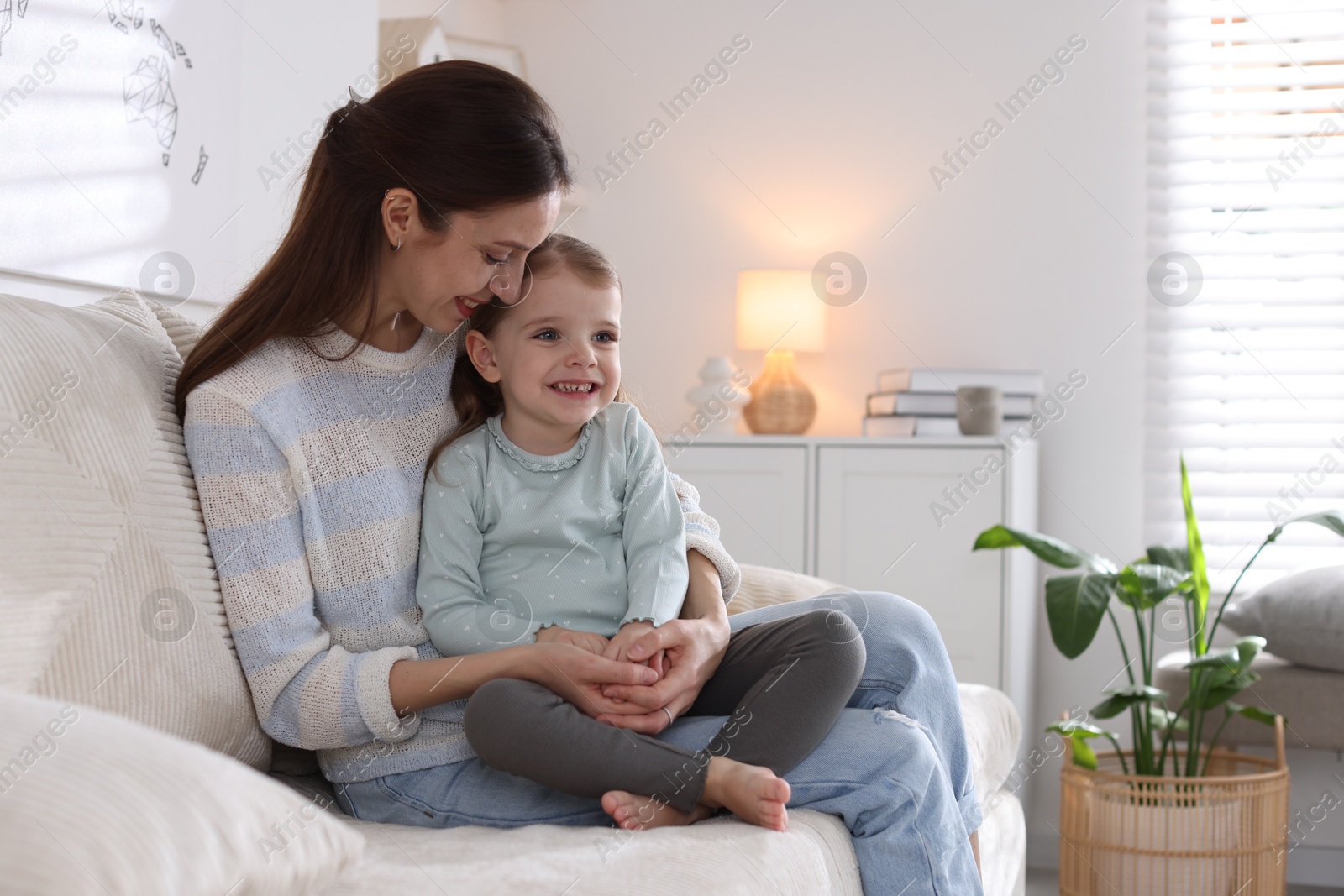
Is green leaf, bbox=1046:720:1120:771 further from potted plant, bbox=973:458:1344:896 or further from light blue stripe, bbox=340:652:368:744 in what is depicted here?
light blue stripe, bbox=340:652:368:744

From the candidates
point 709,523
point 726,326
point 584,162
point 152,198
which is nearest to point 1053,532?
point 726,326

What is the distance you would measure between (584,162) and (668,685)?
2.38m

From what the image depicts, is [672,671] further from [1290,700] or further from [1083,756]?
[1290,700]

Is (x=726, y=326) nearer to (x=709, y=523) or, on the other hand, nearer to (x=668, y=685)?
(x=709, y=523)

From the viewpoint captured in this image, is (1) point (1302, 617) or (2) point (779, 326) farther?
(2) point (779, 326)

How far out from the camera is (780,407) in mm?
2820

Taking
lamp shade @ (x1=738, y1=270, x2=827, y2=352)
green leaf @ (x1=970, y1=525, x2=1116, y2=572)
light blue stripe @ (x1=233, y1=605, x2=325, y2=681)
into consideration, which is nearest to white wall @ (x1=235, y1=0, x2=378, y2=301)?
light blue stripe @ (x1=233, y1=605, x2=325, y2=681)

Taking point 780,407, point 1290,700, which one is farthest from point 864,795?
point 780,407

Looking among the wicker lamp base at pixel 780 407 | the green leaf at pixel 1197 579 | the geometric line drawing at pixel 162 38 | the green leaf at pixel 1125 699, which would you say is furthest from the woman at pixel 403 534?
the wicker lamp base at pixel 780 407

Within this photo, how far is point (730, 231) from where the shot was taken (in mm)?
3129

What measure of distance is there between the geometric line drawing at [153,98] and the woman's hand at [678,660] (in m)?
0.98

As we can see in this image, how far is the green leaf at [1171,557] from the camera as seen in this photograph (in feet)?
6.95

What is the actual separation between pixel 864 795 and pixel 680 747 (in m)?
0.17

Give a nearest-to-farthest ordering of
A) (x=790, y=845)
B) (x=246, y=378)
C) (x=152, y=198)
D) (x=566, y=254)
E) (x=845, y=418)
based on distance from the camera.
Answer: (x=790, y=845) → (x=246, y=378) → (x=566, y=254) → (x=152, y=198) → (x=845, y=418)
